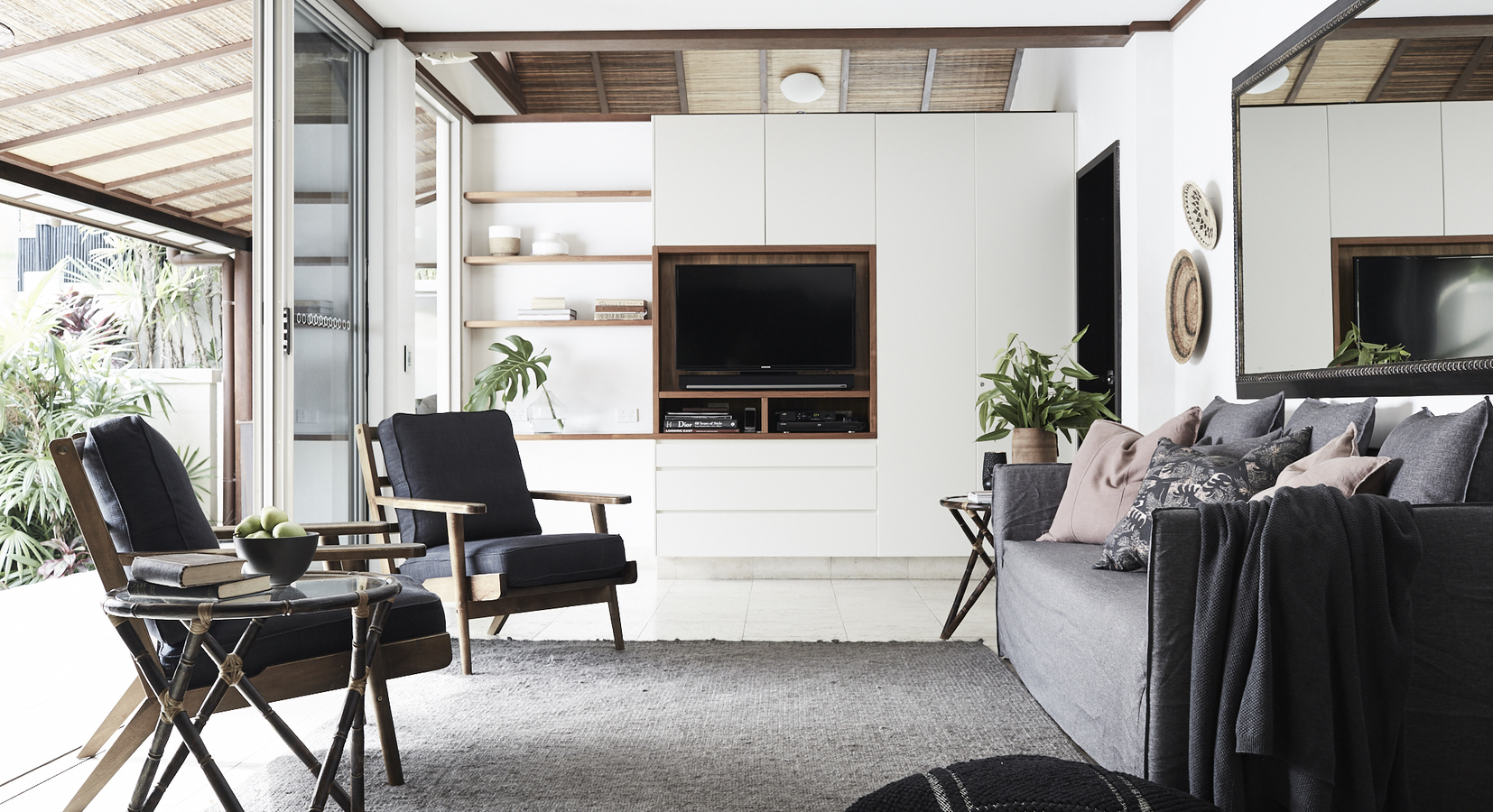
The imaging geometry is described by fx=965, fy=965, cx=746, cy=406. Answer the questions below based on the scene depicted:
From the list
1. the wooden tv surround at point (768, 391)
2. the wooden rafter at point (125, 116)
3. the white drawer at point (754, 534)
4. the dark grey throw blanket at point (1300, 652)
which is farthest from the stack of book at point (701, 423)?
the dark grey throw blanket at point (1300, 652)

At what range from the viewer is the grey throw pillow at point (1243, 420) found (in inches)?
109

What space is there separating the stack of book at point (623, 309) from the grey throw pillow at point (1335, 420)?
11.1 feet

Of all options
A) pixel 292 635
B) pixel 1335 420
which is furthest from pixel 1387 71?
pixel 292 635

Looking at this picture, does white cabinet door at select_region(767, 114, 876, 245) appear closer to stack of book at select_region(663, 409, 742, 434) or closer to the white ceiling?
the white ceiling

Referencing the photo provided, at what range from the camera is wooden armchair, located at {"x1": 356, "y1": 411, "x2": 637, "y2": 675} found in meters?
3.09

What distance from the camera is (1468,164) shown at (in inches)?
91.5

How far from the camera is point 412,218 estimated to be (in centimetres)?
454

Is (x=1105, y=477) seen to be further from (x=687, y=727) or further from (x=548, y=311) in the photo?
(x=548, y=311)

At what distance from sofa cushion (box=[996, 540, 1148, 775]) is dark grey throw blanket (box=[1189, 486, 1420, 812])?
15 centimetres

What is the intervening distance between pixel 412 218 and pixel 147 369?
1.50 m

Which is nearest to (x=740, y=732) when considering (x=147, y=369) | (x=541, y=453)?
(x=147, y=369)

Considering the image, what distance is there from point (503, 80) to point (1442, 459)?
5.07 metres

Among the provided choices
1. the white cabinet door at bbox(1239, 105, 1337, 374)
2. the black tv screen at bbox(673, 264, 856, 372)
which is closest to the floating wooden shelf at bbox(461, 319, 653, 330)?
the black tv screen at bbox(673, 264, 856, 372)

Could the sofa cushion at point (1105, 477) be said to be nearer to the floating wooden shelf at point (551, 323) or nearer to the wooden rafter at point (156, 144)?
the floating wooden shelf at point (551, 323)
